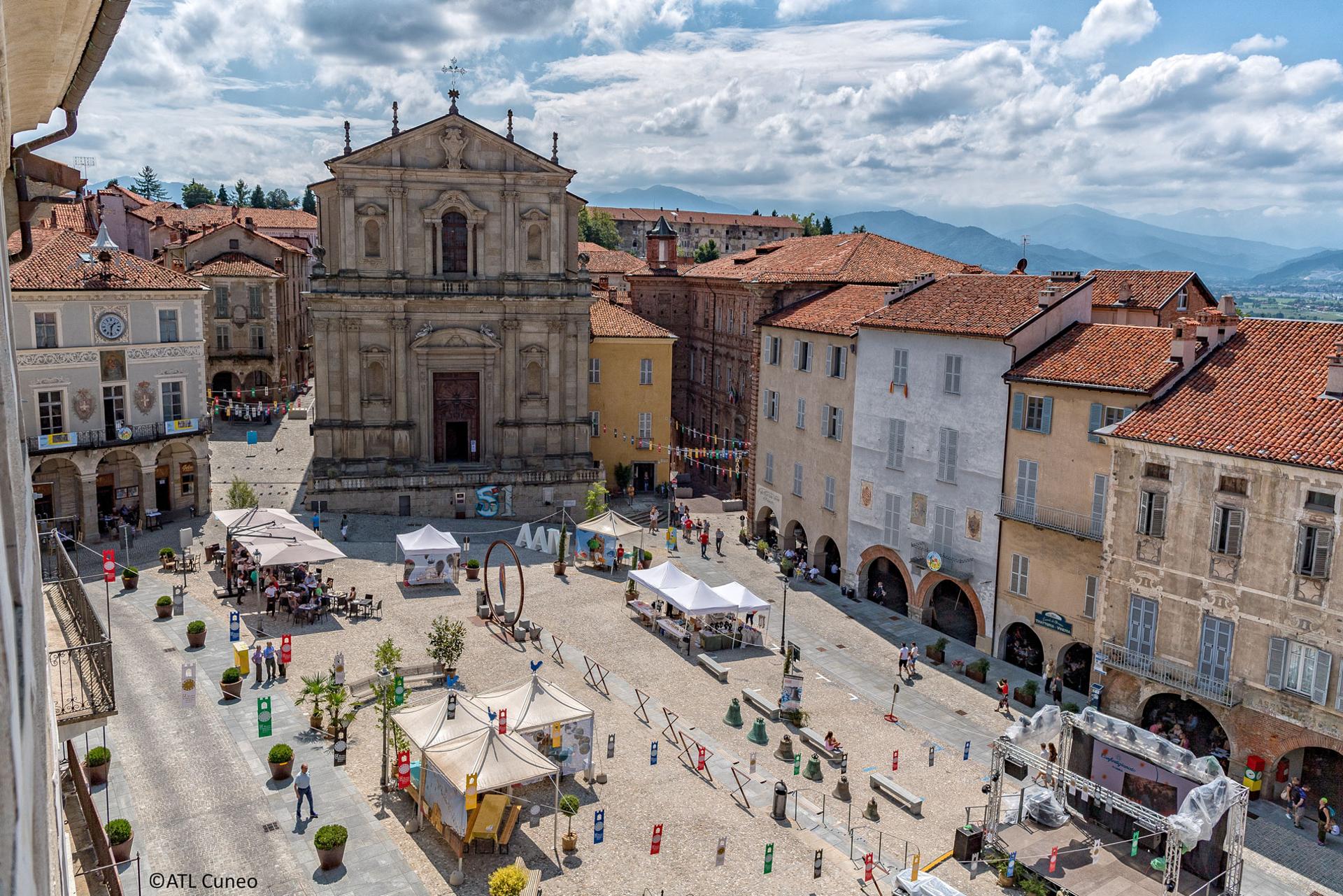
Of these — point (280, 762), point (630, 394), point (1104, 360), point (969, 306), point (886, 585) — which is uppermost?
point (969, 306)

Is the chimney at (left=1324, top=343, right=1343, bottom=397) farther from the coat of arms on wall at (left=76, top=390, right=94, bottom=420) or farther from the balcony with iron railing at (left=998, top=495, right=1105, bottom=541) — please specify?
the coat of arms on wall at (left=76, top=390, right=94, bottom=420)

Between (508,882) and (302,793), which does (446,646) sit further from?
(508,882)

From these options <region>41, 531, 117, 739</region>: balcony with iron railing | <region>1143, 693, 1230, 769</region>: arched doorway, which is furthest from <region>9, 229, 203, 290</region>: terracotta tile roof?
<region>1143, 693, 1230, 769</region>: arched doorway

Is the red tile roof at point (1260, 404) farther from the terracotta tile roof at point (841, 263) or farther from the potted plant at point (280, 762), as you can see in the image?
the potted plant at point (280, 762)

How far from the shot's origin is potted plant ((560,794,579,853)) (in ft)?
79.5

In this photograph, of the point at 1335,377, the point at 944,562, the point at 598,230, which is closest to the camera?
the point at 1335,377

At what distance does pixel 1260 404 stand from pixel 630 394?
3811cm

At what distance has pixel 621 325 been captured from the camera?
6362 centimetres

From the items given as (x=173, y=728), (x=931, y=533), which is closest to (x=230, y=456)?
(x=173, y=728)

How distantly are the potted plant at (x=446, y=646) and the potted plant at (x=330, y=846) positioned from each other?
1040 cm

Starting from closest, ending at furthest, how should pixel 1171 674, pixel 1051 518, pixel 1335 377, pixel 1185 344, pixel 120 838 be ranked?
pixel 120 838 < pixel 1335 377 < pixel 1171 674 < pixel 1185 344 < pixel 1051 518

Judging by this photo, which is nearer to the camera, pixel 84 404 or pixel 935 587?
pixel 935 587

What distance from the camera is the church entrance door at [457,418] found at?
5841 cm

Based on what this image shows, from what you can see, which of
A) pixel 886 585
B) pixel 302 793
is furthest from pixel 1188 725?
pixel 302 793
